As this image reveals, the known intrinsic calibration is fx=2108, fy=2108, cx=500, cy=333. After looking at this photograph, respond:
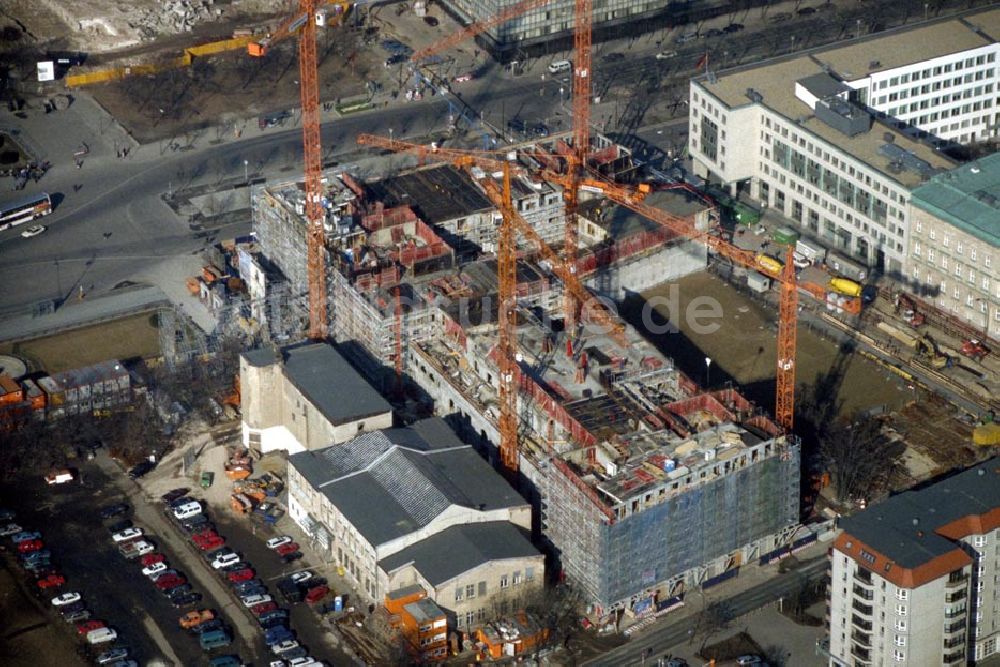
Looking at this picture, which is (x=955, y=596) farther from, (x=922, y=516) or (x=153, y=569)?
(x=153, y=569)

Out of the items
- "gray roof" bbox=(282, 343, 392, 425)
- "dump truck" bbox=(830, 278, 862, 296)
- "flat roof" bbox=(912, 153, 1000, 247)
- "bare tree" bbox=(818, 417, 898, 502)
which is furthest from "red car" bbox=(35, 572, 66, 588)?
"flat roof" bbox=(912, 153, 1000, 247)

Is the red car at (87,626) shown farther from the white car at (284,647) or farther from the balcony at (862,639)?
the balcony at (862,639)

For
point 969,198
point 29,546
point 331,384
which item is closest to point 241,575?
point 29,546

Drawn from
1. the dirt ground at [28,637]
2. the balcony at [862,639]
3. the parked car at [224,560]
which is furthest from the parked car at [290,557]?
the balcony at [862,639]

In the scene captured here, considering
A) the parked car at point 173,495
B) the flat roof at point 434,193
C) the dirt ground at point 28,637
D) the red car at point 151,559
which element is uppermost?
the flat roof at point 434,193

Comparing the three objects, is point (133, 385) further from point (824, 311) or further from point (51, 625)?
point (824, 311)

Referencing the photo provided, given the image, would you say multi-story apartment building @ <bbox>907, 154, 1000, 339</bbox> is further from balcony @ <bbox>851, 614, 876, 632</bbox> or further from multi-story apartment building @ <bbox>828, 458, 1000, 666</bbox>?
balcony @ <bbox>851, 614, 876, 632</bbox>

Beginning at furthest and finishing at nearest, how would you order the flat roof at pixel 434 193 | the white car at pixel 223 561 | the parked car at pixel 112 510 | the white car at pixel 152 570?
the flat roof at pixel 434 193, the parked car at pixel 112 510, the white car at pixel 223 561, the white car at pixel 152 570

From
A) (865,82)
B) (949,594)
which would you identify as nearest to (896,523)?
(949,594)
